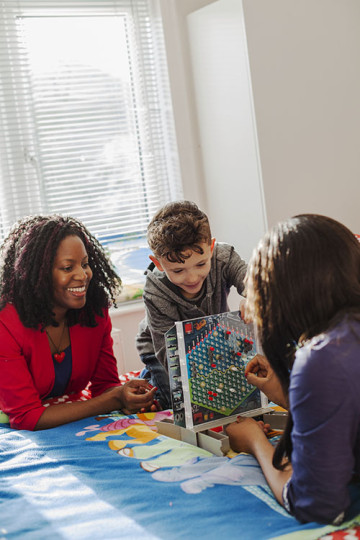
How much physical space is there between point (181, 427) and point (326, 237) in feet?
2.24

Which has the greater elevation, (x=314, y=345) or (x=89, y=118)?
(x=89, y=118)

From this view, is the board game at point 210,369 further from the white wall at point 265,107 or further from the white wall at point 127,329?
the white wall at point 127,329

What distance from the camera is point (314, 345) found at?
1069 mm

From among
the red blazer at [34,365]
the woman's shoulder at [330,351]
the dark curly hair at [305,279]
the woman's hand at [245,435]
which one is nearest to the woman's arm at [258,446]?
the woman's hand at [245,435]

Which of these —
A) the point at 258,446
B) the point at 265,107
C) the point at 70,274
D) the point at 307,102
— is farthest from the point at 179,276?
the point at 307,102

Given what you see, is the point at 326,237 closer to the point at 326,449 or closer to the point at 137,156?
the point at 326,449

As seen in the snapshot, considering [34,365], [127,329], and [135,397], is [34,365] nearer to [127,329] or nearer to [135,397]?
[135,397]

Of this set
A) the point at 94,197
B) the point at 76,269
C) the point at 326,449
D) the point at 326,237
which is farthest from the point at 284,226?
the point at 94,197

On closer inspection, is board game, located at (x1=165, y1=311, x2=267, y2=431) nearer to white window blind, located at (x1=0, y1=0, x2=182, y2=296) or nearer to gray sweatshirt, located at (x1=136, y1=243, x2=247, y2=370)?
gray sweatshirt, located at (x1=136, y1=243, x2=247, y2=370)

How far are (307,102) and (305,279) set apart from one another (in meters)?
2.01

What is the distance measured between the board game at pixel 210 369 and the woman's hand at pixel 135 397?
0.32 metres

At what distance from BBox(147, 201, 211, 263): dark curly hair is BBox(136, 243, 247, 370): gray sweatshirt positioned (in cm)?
15

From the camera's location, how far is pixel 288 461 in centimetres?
126

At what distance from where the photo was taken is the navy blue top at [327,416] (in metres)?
1.04
